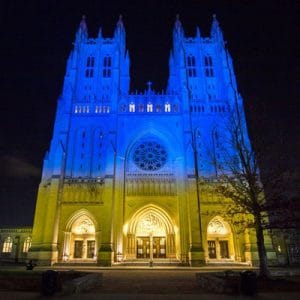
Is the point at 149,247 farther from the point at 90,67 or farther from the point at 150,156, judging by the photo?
the point at 90,67

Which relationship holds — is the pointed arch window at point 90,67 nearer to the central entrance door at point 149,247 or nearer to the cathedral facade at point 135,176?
the cathedral facade at point 135,176

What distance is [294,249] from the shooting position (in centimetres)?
4097

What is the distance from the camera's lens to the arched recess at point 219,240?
32625mm

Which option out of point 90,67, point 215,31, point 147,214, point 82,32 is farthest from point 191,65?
point 147,214

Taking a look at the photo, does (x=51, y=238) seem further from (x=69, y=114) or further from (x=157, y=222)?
(x=69, y=114)

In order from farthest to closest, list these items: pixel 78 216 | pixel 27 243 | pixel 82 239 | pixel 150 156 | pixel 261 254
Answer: pixel 27 243 → pixel 150 156 → pixel 82 239 → pixel 78 216 → pixel 261 254

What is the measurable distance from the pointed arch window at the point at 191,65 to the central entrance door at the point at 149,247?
24954mm

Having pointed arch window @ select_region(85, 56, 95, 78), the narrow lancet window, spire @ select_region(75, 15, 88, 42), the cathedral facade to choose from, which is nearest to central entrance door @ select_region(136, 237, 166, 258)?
the cathedral facade

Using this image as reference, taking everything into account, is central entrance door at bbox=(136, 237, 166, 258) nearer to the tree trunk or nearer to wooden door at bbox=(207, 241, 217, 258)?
wooden door at bbox=(207, 241, 217, 258)

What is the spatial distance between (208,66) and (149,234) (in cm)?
2714

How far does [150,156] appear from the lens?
36125 mm

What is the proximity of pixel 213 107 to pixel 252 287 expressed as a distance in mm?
30505

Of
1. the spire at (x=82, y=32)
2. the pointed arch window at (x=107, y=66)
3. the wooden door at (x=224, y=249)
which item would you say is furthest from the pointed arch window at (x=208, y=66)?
the wooden door at (x=224, y=249)

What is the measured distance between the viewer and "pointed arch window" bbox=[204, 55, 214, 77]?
4200cm
